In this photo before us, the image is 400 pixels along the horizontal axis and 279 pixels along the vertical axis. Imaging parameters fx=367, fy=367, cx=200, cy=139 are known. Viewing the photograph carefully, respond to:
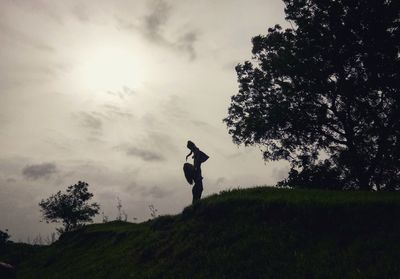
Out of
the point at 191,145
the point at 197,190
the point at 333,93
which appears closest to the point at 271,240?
the point at 197,190

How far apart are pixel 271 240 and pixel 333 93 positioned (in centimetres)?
1724

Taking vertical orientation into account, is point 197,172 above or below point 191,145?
below

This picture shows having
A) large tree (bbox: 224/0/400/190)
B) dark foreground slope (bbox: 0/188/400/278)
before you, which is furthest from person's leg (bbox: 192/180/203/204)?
large tree (bbox: 224/0/400/190)

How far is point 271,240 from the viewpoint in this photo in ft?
45.0

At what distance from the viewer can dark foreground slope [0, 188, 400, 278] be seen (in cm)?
1130

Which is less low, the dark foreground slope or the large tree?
the large tree

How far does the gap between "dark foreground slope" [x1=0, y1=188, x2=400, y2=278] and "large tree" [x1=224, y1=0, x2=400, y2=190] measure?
1211 centimetres

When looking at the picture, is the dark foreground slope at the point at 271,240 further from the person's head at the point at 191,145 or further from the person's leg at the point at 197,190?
A: the person's head at the point at 191,145

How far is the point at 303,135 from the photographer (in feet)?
98.5

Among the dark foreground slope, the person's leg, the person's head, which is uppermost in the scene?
the person's head

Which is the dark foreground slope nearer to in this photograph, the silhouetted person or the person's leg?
the person's leg

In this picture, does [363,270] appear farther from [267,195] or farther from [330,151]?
[330,151]

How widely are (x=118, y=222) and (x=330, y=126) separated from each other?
886 inches

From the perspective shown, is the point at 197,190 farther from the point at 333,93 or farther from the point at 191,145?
the point at 333,93
